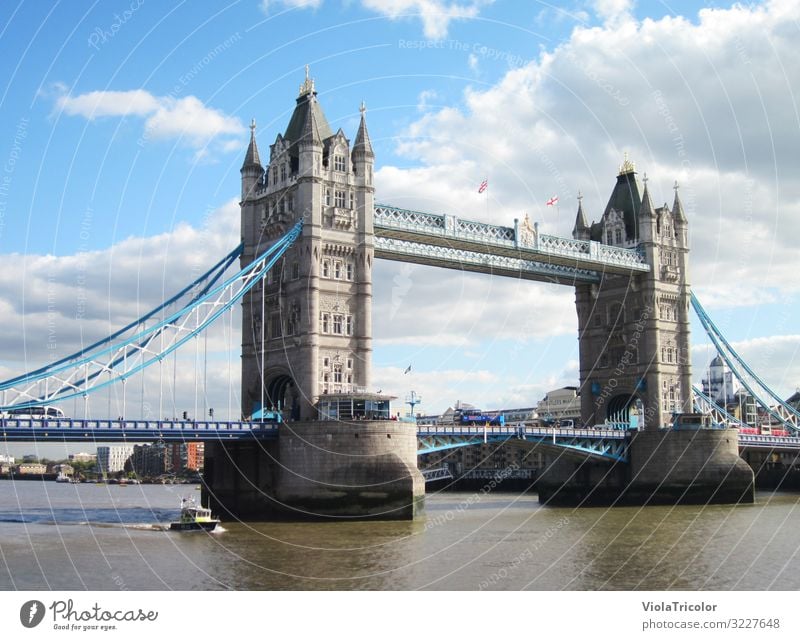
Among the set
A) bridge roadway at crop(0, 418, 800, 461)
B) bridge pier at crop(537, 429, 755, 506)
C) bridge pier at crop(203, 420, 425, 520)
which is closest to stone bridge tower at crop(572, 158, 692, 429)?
bridge pier at crop(537, 429, 755, 506)

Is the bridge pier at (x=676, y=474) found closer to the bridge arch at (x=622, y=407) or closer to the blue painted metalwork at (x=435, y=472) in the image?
the bridge arch at (x=622, y=407)

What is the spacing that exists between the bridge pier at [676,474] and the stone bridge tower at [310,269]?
23.1 meters

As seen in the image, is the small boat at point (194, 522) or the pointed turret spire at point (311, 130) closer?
the small boat at point (194, 522)

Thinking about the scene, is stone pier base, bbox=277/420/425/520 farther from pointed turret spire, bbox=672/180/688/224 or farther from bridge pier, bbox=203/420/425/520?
pointed turret spire, bbox=672/180/688/224

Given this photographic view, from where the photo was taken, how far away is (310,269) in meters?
59.2

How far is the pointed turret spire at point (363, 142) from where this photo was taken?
6247cm

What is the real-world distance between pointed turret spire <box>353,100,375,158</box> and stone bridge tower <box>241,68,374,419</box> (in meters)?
0.06

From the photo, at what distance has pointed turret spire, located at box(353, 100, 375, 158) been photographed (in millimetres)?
62469

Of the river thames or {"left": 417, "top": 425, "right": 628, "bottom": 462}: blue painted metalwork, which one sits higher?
{"left": 417, "top": 425, "right": 628, "bottom": 462}: blue painted metalwork

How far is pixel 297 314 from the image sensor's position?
60531mm

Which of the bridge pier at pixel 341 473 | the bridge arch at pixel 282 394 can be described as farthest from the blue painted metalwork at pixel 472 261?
the bridge pier at pixel 341 473
